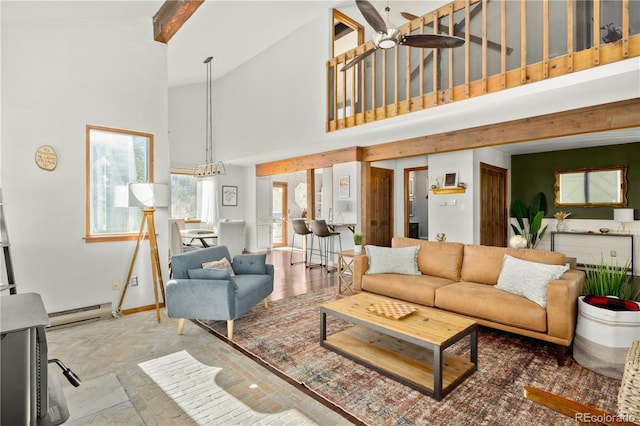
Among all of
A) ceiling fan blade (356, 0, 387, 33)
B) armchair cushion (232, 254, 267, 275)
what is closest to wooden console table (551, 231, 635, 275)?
ceiling fan blade (356, 0, 387, 33)

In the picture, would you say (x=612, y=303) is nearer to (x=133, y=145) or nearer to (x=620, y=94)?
(x=620, y=94)

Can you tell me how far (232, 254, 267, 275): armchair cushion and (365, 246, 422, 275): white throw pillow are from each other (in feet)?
4.26

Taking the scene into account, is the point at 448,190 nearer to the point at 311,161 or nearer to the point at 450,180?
the point at 450,180

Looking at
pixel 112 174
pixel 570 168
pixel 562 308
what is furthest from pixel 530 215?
pixel 112 174

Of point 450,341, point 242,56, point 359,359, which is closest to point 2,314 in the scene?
point 359,359

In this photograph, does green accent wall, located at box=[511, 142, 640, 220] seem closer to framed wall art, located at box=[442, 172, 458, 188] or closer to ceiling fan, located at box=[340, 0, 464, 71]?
framed wall art, located at box=[442, 172, 458, 188]

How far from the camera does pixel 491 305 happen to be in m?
2.87

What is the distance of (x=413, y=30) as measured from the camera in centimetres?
418

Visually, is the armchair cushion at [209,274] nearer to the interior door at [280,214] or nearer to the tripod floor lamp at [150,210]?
the tripod floor lamp at [150,210]

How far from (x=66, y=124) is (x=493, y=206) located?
7001mm

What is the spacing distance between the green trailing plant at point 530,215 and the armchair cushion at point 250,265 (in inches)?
220

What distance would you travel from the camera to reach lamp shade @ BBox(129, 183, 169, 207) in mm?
3539

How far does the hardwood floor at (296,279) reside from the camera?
4777 millimetres

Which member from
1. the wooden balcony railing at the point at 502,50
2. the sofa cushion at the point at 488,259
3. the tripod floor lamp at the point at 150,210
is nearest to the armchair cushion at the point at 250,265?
the tripod floor lamp at the point at 150,210
